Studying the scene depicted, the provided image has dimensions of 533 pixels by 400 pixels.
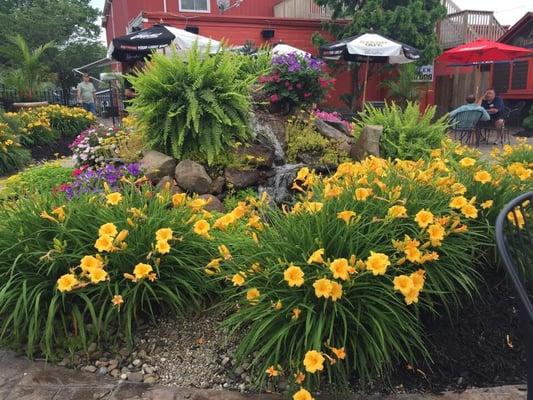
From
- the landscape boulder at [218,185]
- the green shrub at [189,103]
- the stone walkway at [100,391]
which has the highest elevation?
the green shrub at [189,103]

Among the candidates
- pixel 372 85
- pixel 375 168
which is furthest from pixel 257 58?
pixel 372 85

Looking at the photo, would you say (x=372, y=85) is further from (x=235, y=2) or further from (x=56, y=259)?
(x=56, y=259)

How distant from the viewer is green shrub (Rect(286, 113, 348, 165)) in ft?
18.3

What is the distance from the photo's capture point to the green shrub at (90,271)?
245 cm

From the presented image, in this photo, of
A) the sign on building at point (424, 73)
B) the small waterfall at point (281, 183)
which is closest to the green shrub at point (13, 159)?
the small waterfall at point (281, 183)

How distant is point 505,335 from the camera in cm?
248

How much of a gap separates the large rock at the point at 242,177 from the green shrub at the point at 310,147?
597mm

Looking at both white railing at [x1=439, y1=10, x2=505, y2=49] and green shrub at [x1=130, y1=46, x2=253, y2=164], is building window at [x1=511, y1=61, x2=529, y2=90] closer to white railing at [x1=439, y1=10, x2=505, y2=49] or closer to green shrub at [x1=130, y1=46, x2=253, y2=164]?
white railing at [x1=439, y1=10, x2=505, y2=49]

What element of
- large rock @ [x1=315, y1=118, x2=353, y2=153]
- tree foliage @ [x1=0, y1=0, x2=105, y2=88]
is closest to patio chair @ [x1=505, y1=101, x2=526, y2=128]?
large rock @ [x1=315, y1=118, x2=353, y2=153]

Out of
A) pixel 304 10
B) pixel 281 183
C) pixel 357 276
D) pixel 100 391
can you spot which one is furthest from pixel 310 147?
pixel 304 10

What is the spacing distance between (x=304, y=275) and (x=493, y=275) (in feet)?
3.89

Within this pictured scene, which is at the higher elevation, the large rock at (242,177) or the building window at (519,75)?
the building window at (519,75)

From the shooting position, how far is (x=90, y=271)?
233cm

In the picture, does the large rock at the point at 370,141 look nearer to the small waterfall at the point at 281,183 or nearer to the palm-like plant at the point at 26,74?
the small waterfall at the point at 281,183
